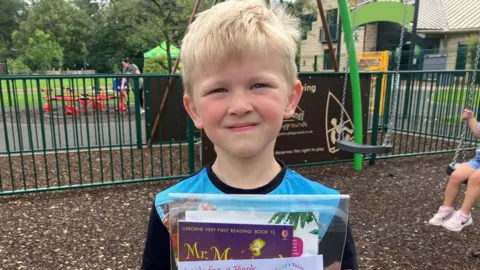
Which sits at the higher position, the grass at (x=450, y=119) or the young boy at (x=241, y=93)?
the young boy at (x=241, y=93)

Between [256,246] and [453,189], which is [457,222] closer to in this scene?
[453,189]

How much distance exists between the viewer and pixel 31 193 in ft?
16.2

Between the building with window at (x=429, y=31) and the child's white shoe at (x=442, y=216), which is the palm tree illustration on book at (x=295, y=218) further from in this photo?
the building with window at (x=429, y=31)

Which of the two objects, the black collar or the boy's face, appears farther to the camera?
the black collar

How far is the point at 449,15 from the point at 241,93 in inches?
1425

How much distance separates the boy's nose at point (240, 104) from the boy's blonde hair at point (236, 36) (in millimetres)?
97

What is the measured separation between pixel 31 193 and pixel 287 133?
3.39m

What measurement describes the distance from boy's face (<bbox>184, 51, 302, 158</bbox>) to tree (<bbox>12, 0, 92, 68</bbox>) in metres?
48.9

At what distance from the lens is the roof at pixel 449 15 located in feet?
97.8

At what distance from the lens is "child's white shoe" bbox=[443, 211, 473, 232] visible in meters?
3.53

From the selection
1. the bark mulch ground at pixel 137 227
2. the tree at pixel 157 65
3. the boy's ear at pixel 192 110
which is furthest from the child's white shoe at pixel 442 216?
the tree at pixel 157 65

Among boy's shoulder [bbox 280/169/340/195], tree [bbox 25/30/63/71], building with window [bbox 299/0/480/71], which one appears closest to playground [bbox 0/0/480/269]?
boy's shoulder [bbox 280/169/340/195]

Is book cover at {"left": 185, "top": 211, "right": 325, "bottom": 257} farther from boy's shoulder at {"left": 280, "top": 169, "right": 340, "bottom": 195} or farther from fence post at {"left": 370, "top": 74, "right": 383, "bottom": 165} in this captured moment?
fence post at {"left": 370, "top": 74, "right": 383, "bottom": 165}

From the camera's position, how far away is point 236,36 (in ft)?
3.35
